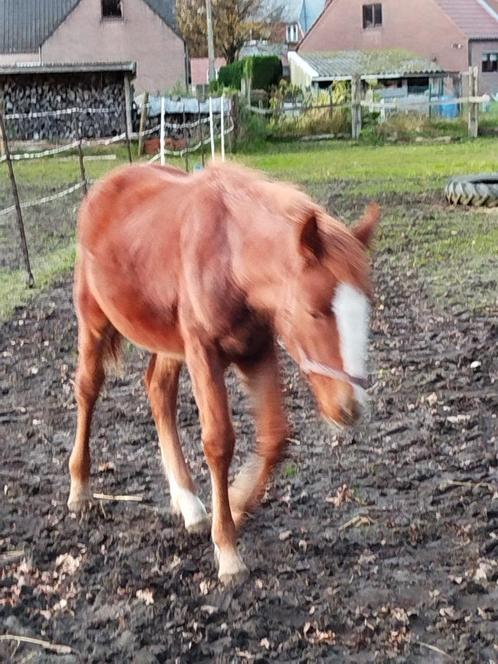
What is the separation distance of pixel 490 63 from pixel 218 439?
2076 inches

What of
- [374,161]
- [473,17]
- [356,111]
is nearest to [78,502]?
[374,161]

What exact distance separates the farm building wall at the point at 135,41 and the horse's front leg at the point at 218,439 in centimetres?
3765

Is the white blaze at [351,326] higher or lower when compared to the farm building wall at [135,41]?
lower

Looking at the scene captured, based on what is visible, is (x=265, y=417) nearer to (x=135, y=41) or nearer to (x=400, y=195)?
(x=400, y=195)

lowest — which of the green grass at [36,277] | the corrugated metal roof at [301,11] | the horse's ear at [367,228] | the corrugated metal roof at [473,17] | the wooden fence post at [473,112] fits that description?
the green grass at [36,277]

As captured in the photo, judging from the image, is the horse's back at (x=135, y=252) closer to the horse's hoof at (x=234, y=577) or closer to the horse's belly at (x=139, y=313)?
the horse's belly at (x=139, y=313)

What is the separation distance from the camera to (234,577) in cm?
329

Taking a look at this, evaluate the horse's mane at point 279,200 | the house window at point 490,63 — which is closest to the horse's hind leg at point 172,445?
the horse's mane at point 279,200

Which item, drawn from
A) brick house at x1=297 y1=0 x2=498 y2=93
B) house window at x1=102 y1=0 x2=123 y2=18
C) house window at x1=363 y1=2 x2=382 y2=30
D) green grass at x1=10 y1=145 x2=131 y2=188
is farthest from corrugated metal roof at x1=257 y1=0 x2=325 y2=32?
green grass at x1=10 y1=145 x2=131 y2=188

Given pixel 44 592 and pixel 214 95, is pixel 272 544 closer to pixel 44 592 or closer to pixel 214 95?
pixel 44 592

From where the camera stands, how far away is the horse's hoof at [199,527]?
3686 mm

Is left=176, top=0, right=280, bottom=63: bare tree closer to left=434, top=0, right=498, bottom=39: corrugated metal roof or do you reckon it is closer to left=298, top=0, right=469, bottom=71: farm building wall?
left=298, top=0, right=469, bottom=71: farm building wall

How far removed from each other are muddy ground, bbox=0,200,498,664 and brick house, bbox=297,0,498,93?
4806 centimetres

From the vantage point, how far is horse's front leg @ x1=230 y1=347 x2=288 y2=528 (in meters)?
3.37
